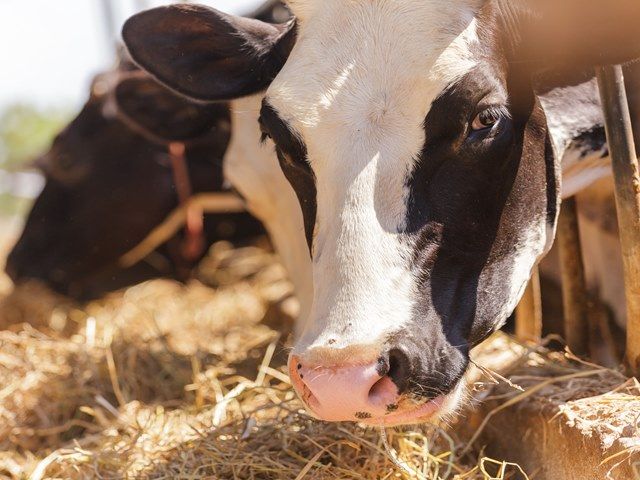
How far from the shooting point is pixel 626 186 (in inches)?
100

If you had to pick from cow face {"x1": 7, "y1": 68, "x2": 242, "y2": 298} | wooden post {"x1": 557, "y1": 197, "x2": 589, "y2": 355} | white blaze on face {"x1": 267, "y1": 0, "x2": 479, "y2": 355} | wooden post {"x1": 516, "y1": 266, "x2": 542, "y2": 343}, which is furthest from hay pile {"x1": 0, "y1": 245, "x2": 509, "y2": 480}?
wooden post {"x1": 516, "y1": 266, "x2": 542, "y2": 343}

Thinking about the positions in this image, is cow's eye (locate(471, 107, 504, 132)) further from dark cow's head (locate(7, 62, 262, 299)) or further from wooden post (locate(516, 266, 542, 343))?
dark cow's head (locate(7, 62, 262, 299))

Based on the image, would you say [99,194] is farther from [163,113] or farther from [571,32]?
[571,32]

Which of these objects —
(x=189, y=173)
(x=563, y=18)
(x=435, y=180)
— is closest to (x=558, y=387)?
(x=435, y=180)

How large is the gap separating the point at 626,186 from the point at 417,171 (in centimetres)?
75

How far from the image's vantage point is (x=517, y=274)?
2.41m

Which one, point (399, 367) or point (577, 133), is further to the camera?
point (577, 133)

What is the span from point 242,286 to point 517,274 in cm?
387

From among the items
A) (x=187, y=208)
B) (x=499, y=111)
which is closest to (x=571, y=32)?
(x=499, y=111)

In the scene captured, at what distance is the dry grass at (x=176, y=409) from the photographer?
2.44 meters

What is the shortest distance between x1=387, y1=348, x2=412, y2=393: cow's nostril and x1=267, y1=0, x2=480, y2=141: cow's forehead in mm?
535

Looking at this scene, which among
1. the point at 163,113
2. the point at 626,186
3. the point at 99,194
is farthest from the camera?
the point at 99,194

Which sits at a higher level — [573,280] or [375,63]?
[375,63]

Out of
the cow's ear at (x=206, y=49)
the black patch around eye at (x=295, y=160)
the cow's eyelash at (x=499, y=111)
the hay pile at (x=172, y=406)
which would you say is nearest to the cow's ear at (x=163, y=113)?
the hay pile at (x=172, y=406)
